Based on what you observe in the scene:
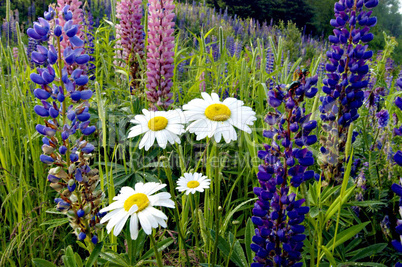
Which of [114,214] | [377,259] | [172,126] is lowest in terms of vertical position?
[377,259]

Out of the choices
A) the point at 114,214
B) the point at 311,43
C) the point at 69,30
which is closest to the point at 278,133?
the point at 114,214

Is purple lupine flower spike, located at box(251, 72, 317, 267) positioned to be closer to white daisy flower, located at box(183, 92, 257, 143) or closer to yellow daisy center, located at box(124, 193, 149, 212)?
white daisy flower, located at box(183, 92, 257, 143)

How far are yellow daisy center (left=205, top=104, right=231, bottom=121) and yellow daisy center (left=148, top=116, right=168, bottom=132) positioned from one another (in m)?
0.20

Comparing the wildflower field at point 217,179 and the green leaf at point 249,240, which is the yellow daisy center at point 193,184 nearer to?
the wildflower field at point 217,179

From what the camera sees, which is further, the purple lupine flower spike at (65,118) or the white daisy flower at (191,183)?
the white daisy flower at (191,183)

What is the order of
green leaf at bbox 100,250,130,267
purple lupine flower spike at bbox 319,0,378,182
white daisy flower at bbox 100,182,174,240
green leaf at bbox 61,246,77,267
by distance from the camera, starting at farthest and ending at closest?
purple lupine flower spike at bbox 319,0,378,182
green leaf at bbox 100,250,130,267
green leaf at bbox 61,246,77,267
white daisy flower at bbox 100,182,174,240

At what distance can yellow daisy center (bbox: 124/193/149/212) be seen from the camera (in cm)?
104

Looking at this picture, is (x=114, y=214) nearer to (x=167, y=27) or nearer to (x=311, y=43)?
(x=167, y=27)

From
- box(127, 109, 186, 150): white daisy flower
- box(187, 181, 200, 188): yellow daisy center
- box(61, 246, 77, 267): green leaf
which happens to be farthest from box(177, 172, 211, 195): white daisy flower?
box(61, 246, 77, 267): green leaf

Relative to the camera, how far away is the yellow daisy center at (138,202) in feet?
3.40

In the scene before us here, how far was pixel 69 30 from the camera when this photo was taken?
104 centimetres

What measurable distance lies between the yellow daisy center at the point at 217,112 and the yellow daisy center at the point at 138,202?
1.40 ft

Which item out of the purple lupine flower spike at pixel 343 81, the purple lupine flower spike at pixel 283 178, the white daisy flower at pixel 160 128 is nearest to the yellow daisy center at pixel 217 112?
the white daisy flower at pixel 160 128

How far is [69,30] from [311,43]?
13598 millimetres
